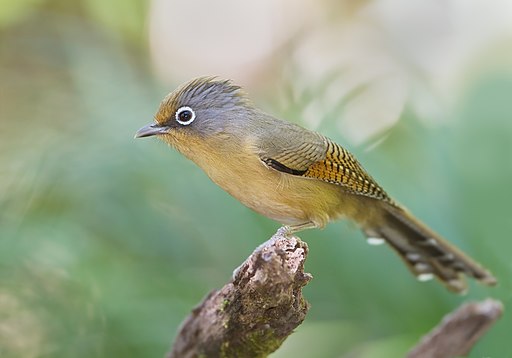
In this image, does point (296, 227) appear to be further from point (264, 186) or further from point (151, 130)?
point (151, 130)

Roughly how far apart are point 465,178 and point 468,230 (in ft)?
1.09

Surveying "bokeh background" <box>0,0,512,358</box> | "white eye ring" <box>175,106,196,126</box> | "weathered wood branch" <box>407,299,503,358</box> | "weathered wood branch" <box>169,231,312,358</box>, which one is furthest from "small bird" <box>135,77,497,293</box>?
"bokeh background" <box>0,0,512,358</box>

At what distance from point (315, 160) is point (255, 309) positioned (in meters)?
0.80

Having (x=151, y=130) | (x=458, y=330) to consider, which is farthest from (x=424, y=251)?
(x=151, y=130)

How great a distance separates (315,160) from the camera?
10.3 feet

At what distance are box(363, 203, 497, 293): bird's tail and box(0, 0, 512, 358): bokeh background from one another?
16.6 inches

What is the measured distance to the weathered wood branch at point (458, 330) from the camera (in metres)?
3.23

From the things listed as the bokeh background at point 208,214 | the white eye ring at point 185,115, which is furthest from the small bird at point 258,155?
the bokeh background at point 208,214

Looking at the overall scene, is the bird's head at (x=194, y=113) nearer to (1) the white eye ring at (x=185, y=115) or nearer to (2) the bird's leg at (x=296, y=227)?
(1) the white eye ring at (x=185, y=115)

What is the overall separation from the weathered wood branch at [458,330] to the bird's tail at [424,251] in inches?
16.1

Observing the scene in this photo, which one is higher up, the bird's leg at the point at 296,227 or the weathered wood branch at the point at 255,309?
the bird's leg at the point at 296,227

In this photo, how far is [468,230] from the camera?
14.2 ft

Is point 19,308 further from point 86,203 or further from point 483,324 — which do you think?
point 483,324

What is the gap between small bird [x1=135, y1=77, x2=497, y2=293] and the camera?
3033 mm
